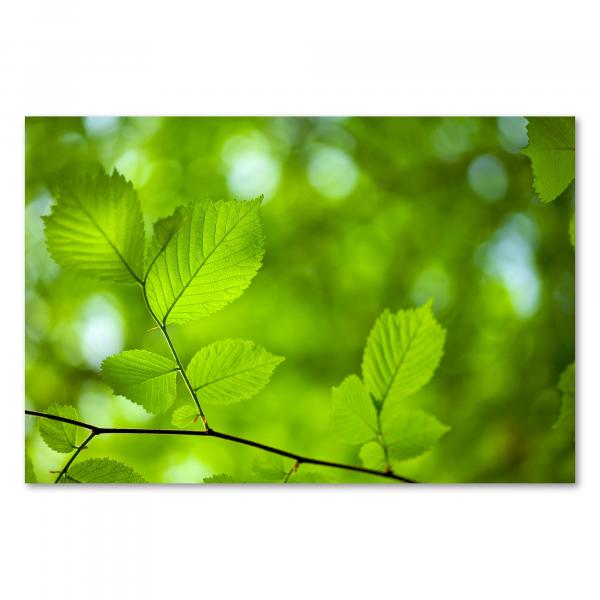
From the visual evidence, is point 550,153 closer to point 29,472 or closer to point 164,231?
point 164,231

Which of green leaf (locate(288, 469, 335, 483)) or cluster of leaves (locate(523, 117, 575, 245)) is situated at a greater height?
cluster of leaves (locate(523, 117, 575, 245))

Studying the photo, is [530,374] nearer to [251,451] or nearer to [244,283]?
[251,451]

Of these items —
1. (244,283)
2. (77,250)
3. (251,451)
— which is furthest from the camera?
(251,451)

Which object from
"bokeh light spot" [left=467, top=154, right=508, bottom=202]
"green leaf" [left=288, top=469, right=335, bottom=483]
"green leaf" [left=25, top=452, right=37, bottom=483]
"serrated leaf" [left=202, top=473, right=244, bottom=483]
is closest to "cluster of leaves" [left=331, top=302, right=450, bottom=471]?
"green leaf" [left=288, top=469, right=335, bottom=483]

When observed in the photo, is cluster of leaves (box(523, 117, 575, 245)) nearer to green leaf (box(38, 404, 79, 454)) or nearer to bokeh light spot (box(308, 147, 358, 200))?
bokeh light spot (box(308, 147, 358, 200))

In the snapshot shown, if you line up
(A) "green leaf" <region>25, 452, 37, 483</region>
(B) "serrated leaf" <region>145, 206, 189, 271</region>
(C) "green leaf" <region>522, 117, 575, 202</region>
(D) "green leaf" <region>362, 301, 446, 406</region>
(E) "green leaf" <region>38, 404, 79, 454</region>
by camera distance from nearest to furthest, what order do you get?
(B) "serrated leaf" <region>145, 206, 189, 271</region>, (D) "green leaf" <region>362, 301, 446, 406</region>, (C) "green leaf" <region>522, 117, 575, 202</region>, (E) "green leaf" <region>38, 404, 79, 454</region>, (A) "green leaf" <region>25, 452, 37, 483</region>

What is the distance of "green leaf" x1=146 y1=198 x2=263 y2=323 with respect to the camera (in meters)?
0.84

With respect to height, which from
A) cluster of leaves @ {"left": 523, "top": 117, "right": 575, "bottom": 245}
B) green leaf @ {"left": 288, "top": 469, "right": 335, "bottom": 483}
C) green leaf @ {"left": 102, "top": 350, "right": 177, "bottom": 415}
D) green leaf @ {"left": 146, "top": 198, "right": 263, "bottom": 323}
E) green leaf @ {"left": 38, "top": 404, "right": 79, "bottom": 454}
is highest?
cluster of leaves @ {"left": 523, "top": 117, "right": 575, "bottom": 245}

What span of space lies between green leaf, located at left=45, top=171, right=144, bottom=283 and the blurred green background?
19.0 inches

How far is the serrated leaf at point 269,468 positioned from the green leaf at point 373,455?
0.24 metres

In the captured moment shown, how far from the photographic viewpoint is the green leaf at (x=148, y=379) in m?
0.97
